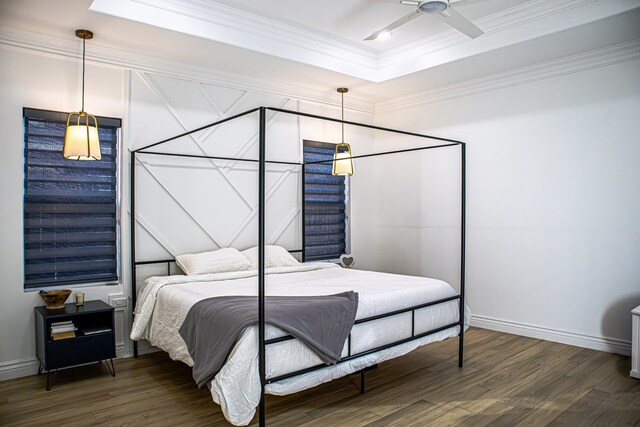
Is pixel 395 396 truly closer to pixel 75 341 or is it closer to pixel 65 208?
pixel 75 341

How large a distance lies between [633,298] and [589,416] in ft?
5.17

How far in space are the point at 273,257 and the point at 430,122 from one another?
2500 mm

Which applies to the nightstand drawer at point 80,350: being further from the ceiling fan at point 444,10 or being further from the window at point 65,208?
the ceiling fan at point 444,10

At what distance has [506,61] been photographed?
4.43m

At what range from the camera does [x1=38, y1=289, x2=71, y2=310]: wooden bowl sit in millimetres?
3449

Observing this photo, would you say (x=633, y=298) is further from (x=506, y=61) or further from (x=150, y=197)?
(x=150, y=197)

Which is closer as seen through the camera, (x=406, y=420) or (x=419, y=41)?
(x=406, y=420)

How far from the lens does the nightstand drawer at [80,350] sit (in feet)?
10.8

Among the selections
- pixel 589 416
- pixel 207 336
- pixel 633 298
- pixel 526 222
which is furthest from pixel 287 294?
pixel 633 298

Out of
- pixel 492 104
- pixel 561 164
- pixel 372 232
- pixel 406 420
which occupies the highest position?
pixel 492 104

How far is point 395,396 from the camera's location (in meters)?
3.18

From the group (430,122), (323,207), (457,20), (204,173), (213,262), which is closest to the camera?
(457,20)

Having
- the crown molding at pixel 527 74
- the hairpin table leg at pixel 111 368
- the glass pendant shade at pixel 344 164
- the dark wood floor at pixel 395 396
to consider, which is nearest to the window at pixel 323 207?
the glass pendant shade at pixel 344 164

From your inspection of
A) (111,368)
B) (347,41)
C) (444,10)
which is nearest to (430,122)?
(347,41)
